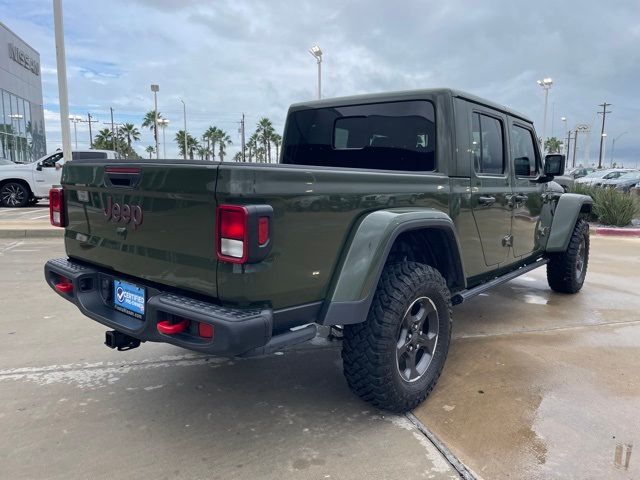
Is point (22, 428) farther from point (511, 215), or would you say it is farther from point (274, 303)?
point (511, 215)

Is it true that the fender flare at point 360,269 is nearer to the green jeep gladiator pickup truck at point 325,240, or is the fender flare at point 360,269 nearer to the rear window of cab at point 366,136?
the green jeep gladiator pickup truck at point 325,240

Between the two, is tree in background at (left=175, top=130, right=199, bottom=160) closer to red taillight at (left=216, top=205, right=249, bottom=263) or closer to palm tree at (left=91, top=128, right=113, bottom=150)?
palm tree at (left=91, top=128, right=113, bottom=150)

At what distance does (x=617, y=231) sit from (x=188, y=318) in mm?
11995

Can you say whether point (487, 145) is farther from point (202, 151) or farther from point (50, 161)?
point (202, 151)

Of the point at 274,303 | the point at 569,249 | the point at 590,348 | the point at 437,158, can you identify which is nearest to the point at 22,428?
the point at 274,303

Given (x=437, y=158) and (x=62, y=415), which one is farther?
(x=437, y=158)

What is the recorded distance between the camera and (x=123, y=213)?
2.61 meters

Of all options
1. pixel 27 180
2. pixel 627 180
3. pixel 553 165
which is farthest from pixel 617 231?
pixel 627 180

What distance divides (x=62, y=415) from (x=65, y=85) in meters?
9.62

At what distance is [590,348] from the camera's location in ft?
13.2

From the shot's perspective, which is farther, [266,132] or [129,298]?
[266,132]

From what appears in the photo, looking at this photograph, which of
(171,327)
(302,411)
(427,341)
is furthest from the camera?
(427,341)

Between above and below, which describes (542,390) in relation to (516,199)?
below

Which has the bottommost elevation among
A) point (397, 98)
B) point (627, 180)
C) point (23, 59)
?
point (627, 180)
